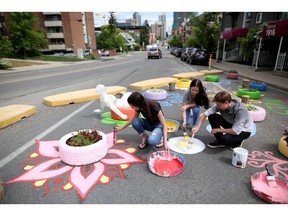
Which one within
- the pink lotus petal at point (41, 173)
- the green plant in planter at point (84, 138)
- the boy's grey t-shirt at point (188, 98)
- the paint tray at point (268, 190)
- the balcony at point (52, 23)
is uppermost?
the balcony at point (52, 23)

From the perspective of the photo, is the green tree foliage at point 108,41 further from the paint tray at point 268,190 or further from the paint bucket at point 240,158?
the paint tray at point 268,190

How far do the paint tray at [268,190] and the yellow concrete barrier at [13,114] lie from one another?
19.3 feet

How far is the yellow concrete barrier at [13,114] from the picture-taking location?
207 inches

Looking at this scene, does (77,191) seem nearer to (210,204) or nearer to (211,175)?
(210,204)

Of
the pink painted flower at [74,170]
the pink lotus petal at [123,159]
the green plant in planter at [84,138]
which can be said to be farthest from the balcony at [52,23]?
the pink lotus petal at [123,159]

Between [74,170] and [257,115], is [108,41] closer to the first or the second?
[257,115]

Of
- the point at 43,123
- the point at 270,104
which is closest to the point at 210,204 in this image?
the point at 43,123

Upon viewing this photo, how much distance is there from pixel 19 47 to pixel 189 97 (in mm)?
35570

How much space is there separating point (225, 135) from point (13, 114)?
18.4 ft

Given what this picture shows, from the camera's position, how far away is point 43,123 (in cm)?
551

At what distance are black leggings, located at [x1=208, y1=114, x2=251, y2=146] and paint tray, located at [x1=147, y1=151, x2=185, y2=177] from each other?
981 millimetres

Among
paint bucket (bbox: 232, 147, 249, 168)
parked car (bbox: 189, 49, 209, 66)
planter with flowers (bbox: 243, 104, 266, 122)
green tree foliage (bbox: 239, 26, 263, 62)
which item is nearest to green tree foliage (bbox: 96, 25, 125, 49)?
parked car (bbox: 189, 49, 209, 66)

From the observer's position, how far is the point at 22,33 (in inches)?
1244

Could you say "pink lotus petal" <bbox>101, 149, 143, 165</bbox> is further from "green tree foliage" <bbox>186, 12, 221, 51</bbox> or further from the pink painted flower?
"green tree foliage" <bbox>186, 12, 221, 51</bbox>
